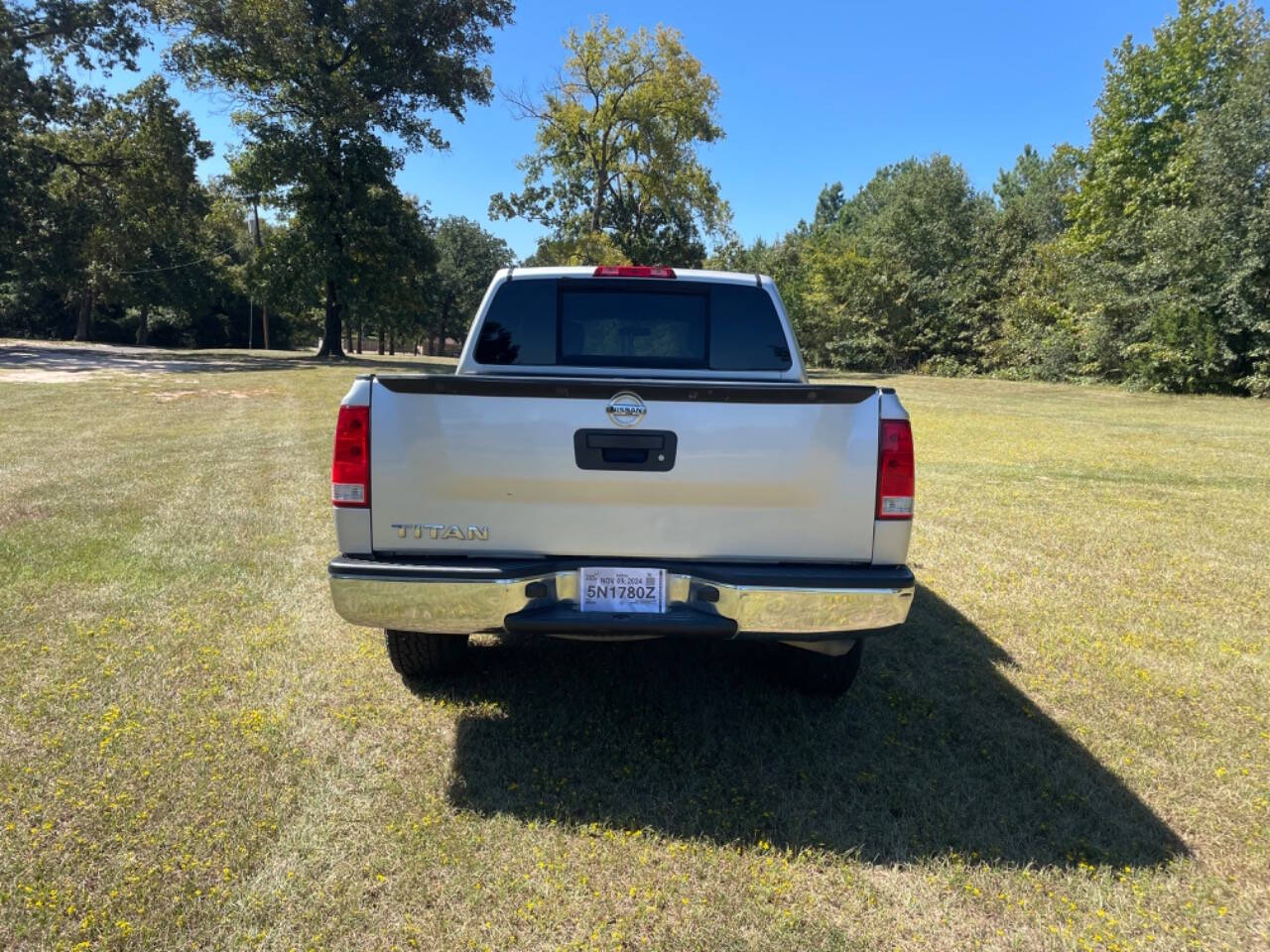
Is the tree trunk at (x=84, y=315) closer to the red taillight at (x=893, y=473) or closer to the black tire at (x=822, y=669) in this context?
the black tire at (x=822, y=669)

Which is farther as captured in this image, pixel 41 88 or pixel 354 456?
pixel 41 88

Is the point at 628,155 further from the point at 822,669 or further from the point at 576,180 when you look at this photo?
the point at 822,669

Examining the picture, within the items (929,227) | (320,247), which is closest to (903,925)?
(320,247)

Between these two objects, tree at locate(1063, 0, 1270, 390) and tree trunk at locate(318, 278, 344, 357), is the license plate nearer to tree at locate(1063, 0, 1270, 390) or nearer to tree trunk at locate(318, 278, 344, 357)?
tree at locate(1063, 0, 1270, 390)

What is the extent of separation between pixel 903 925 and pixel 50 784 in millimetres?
3066

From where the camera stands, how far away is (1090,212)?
31.2m

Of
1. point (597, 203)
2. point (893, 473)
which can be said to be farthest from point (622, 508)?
point (597, 203)

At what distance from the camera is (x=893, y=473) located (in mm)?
2820

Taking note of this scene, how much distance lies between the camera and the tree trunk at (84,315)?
45200 millimetres

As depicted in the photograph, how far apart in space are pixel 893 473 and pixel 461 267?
2650 inches

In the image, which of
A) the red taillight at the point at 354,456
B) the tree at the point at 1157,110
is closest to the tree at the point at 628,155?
the tree at the point at 1157,110

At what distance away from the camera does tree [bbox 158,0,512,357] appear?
88.7 feet

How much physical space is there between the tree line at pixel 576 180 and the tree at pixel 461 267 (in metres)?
28.0

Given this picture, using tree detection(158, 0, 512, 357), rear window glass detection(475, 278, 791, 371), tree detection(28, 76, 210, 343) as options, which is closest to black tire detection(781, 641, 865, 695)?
rear window glass detection(475, 278, 791, 371)
